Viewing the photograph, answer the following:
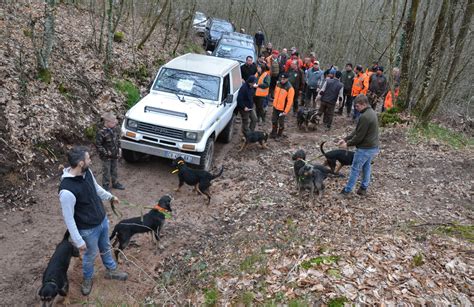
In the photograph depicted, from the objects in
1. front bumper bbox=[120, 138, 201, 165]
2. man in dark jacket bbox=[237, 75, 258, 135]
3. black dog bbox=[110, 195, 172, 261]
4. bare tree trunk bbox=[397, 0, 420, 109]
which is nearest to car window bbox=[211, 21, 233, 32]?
bare tree trunk bbox=[397, 0, 420, 109]

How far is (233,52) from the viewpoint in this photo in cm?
1424

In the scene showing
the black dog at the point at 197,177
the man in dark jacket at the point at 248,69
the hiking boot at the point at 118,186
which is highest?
the man in dark jacket at the point at 248,69

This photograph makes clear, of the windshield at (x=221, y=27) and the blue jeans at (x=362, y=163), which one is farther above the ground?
the windshield at (x=221, y=27)

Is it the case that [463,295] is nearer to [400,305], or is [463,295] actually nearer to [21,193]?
[400,305]

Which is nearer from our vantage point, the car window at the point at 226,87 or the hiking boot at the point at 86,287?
the hiking boot at the point at 86,287

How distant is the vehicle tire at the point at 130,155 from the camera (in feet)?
27.8

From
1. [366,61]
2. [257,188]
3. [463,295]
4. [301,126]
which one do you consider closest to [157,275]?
[257,188]

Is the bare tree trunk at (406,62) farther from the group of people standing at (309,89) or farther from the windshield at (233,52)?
the windshield at (233,52)

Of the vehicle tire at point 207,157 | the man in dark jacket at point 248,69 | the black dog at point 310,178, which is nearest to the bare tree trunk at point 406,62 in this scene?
the man in dark jacket at point 248,69

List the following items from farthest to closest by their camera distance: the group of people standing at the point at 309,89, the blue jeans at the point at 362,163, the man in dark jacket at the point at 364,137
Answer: the group of people standing at the point at 309,89
the blue jeans at the point at 362,163
the man in dark jacket at the point at 364,137

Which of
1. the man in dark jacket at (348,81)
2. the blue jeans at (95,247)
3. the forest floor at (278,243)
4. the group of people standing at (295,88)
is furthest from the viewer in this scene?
the man in dark jacket at (348,81)

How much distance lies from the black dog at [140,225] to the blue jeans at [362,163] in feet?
11.0

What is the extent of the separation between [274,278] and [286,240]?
0.96m

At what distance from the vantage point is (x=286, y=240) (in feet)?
18.8
